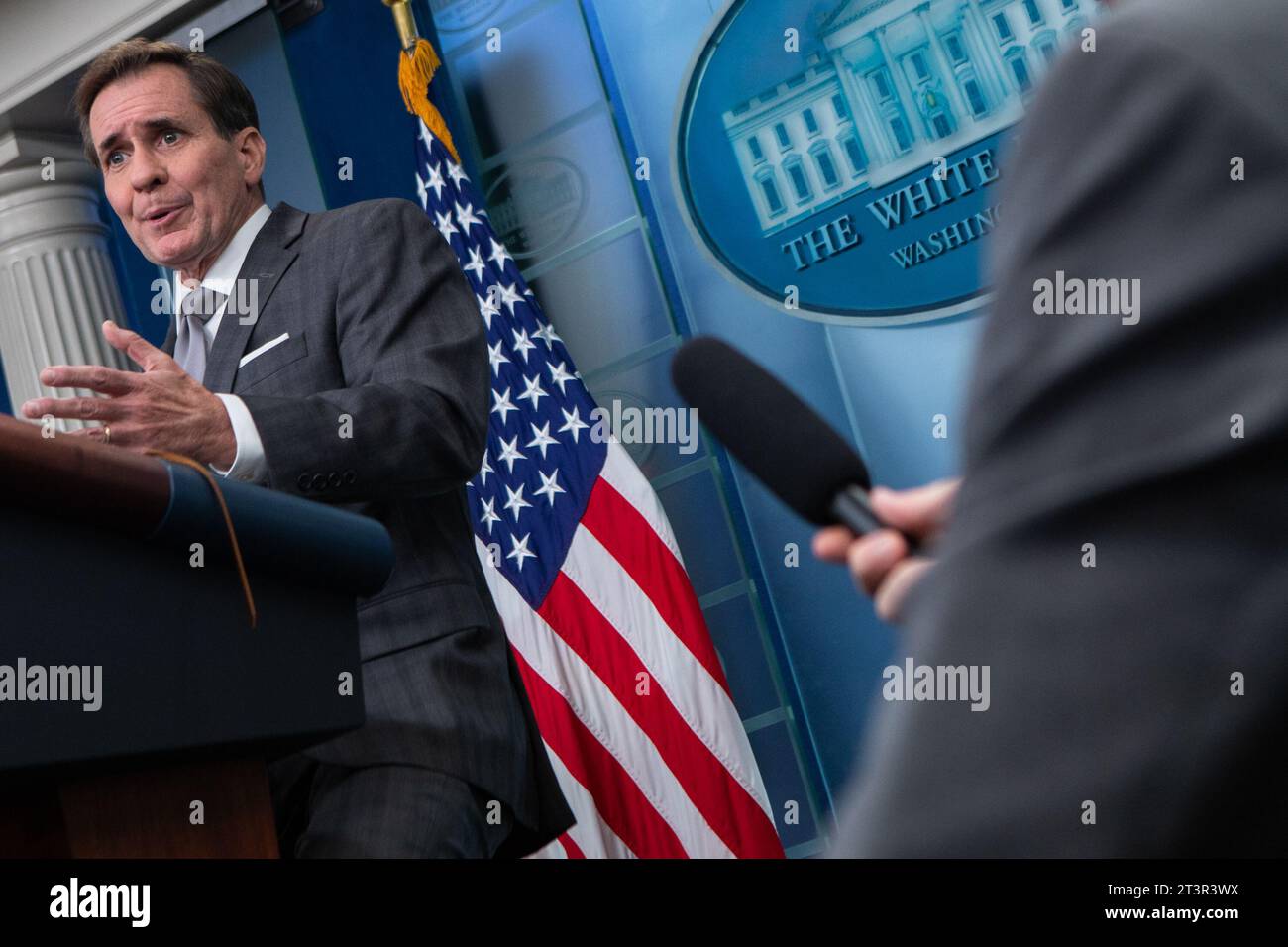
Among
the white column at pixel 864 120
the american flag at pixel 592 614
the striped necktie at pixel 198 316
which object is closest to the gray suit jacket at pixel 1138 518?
the striped necktie at pixel 198 316

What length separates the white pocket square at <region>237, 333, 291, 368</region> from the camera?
1.82m

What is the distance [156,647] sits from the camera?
1189mm

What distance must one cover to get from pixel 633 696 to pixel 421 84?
1788mm

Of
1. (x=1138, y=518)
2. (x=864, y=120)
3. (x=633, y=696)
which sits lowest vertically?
(x=633, y=696)

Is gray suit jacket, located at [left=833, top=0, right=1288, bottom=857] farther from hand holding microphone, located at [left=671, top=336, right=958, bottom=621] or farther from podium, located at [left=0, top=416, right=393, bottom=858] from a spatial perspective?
podium, located at [left=0, top=416, right=393, bottom=858]

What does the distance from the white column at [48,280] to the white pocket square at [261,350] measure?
305cm

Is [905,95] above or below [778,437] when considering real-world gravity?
above

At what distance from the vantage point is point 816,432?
0.72m

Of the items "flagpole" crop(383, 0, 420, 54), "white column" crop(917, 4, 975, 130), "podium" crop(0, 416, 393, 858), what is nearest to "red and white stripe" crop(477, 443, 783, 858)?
"white column" crop(917, 4, 975, 130)

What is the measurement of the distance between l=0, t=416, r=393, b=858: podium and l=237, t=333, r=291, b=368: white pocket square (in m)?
0.50

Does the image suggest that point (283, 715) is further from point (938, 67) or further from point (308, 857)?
point (938, 67)

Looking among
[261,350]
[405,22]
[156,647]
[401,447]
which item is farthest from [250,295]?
[405,22]

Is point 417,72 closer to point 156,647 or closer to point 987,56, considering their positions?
point 987,56
